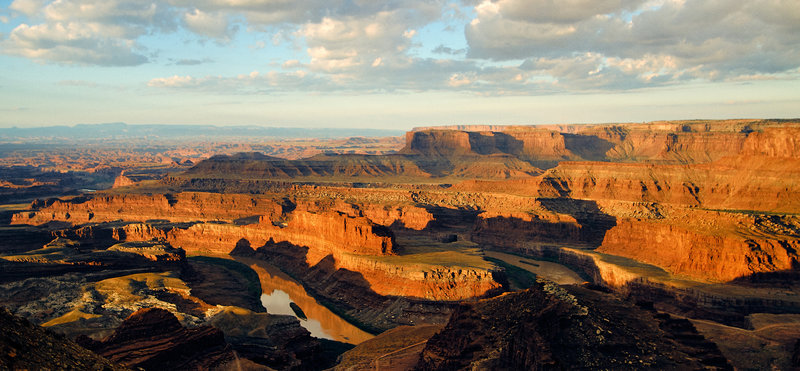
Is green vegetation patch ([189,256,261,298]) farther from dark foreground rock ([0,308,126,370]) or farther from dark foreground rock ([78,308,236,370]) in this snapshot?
dark foreground rock ([0,308,126,370])

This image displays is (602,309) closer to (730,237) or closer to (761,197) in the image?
(730,237)

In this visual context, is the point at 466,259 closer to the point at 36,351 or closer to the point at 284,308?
the point at 284,308

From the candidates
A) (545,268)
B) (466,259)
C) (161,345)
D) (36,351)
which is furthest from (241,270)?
(36,351)

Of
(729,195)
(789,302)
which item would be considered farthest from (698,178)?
(789,302)

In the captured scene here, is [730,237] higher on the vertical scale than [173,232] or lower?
higher

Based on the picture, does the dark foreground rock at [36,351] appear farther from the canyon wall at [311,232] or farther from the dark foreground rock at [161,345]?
the canyon wall at [311,232]
